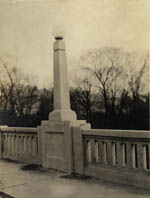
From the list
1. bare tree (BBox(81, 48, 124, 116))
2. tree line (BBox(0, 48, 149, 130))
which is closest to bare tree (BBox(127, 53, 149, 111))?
tree line (BBox(0, 48, 149, 130))

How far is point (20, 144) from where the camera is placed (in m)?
5.90

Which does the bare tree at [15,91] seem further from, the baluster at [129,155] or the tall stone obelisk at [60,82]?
the baluster at [129,155]

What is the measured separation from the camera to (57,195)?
3.63 m

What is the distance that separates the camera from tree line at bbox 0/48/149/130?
13.5 ft

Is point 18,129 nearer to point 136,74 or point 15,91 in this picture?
point 15,91

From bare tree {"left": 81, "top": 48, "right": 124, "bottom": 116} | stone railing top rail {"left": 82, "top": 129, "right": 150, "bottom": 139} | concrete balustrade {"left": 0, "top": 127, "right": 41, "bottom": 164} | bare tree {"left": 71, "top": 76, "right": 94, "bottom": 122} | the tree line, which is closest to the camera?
stone railing top rail {"left": 82, "top": 129, "right": 150, "bottom": 139}

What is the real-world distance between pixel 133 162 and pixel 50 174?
1.68 m

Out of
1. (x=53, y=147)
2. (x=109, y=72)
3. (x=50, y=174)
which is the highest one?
(x=109, y=72)

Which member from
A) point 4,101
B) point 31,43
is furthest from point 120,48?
point 4,101

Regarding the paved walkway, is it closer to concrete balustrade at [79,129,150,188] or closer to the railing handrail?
concrete balustrade at [79,129,150,188]

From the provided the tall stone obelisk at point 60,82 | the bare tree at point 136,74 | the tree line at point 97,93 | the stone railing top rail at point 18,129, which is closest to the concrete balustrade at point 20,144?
the stone railing top rail at point 18,129

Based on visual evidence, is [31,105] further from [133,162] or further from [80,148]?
[133,162]

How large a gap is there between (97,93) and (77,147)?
1742 mm

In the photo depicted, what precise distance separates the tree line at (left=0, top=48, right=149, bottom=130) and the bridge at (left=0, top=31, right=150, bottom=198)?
42 cm
